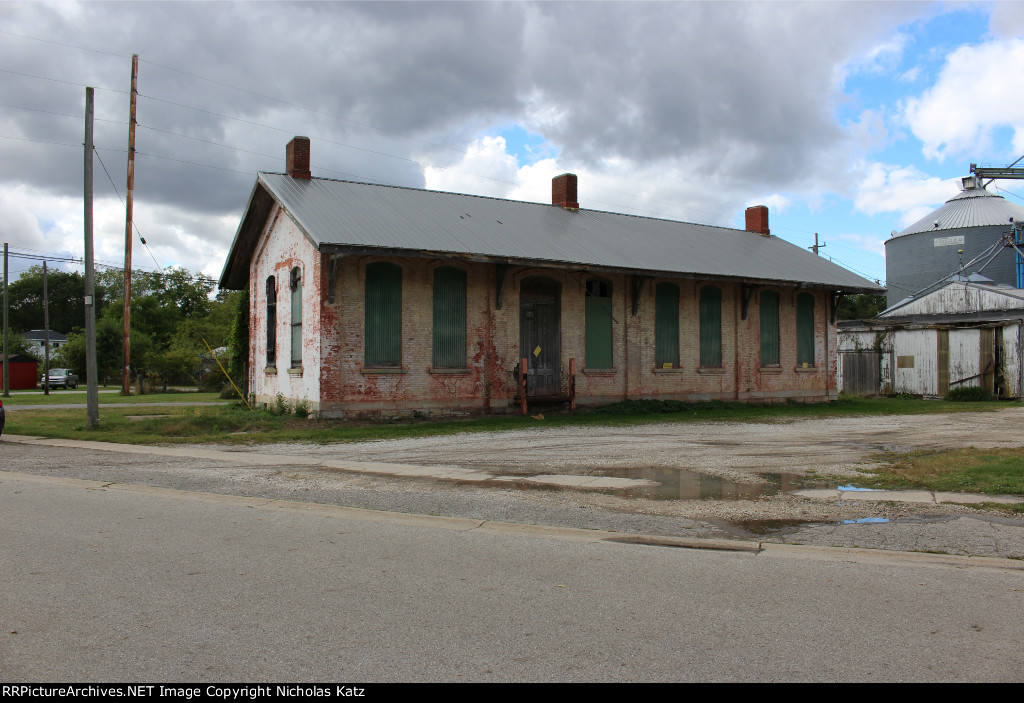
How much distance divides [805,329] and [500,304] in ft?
39.9

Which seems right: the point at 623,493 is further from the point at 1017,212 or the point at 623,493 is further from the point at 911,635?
the point at 1017,212

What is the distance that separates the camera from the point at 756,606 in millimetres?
4809

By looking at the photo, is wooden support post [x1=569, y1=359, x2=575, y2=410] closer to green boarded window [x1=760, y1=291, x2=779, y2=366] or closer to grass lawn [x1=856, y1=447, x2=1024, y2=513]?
green boarded window [x1=760, y1=291, x2=779, y2=366]

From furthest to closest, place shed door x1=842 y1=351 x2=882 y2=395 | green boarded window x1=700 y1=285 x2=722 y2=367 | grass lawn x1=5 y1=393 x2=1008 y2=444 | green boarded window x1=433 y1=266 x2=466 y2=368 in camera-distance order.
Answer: shed door x1=842 y1=351 x2=882 y2=395, green boarded window x1=700 y1=285 x2=722 y2=367, green boarded window x1=433 y1=266 x2=466 y2=368, grass lawn x1=5 y1=393 x2=1008 y2=444

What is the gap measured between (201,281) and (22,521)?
7606 centimetres

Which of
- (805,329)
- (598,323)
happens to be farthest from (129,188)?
(805,329)

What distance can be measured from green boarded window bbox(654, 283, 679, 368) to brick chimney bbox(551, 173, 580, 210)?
16.7 feet

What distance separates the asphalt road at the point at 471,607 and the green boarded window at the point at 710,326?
17.5m

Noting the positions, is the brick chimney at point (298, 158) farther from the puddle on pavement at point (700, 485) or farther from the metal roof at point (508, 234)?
Result: the puddle on pavement at point (700, 485)

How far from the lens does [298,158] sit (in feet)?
70.4

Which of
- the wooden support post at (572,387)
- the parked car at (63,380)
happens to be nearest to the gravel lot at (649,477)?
the wooden support post at (572,387)

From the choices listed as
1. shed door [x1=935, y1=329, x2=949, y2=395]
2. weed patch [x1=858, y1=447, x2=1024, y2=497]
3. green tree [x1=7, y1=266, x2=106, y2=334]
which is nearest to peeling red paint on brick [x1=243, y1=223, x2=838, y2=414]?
shed door [x1=935, y1=329, x2=949, y2=395]

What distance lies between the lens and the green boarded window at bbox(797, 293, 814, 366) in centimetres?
2589

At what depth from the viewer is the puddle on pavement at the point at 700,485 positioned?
28.7 ft
